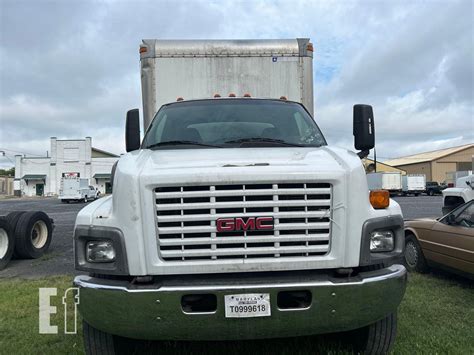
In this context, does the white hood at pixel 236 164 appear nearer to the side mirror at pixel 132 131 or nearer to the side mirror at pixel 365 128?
the side mirror at pixel 365 128

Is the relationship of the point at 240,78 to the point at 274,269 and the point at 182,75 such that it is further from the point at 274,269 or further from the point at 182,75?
the point at 274,269

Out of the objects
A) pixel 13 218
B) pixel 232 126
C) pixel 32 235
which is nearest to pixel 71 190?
pixel 32 235

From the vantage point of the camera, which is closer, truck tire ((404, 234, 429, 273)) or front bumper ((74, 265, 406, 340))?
front bumper ((74, 265, 406, 340))

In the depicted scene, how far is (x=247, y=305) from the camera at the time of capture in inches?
111

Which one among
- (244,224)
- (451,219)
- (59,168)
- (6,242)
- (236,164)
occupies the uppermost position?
(59,168)

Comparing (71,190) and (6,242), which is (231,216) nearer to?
(6,242)

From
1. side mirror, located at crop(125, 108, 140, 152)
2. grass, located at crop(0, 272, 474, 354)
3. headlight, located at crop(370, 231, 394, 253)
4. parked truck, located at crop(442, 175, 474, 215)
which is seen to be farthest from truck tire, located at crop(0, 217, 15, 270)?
parked truck, located at crop(442, 175, 474, 215)

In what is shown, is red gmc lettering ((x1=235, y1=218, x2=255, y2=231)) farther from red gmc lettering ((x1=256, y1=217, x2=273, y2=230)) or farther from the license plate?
the license plate

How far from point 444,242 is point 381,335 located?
338 centimetres

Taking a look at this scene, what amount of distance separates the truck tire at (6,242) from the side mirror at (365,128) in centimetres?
677

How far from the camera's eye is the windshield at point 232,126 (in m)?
4.14

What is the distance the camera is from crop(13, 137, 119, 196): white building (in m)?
60.8

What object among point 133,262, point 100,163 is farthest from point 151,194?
point 100,163

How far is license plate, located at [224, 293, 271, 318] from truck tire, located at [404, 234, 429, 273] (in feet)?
15.8
